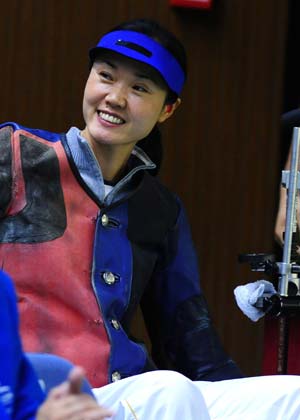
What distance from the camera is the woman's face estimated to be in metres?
3.66

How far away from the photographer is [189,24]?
530 centimetres

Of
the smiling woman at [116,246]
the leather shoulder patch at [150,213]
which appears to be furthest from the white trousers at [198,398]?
the leather shoulder patch at [150,213]

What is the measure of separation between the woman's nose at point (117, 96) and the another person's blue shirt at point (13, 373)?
54.5 inches

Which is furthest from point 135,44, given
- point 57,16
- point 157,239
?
point 57,16

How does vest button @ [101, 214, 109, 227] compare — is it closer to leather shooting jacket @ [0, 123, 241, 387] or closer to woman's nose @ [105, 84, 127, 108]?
leather shooting jacket @ [0, 123, 241, 387]

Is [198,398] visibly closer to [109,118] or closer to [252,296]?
[252,296]

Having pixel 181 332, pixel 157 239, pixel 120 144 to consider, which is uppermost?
pixel 120 144

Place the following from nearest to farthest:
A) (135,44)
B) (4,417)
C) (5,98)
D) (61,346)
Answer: (4,417)
(61,346)
(135,44)
(5,98)

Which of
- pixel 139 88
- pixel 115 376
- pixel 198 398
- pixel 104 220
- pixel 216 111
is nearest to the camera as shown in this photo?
pixel 198 398

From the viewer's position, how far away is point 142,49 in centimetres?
367

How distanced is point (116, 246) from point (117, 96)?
0.42 m

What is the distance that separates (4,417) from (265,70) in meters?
3.34

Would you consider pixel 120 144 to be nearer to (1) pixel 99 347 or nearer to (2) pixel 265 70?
(1) pixel 99 347

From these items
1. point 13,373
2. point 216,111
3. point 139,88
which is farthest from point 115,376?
point 216,111
